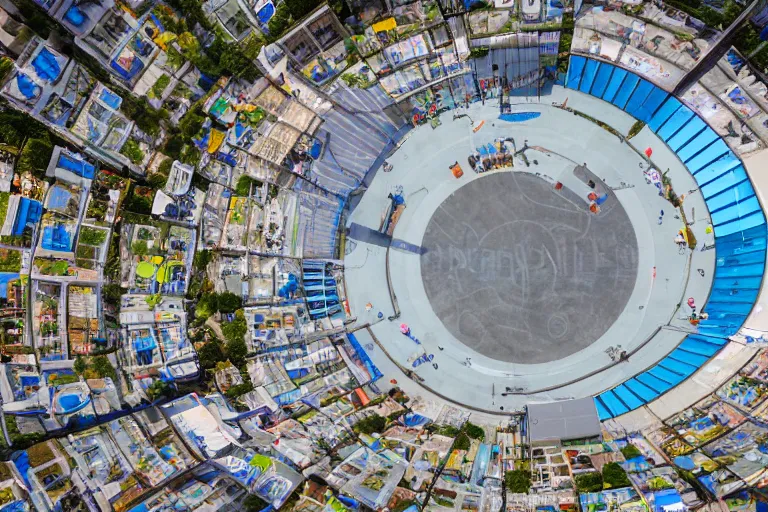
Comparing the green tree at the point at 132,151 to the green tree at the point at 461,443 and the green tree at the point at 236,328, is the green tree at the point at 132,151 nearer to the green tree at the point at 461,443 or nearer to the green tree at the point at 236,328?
the green tree at the point at 236,328

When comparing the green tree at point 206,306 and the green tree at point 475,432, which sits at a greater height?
the green tree at point 206,306

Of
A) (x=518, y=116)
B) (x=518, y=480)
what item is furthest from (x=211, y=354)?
(x=518, y=116)

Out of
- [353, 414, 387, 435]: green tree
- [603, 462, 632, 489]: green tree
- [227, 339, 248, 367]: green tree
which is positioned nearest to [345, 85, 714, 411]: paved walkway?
[353, 414, 387, 435]: green tree

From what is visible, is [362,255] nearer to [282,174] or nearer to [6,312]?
[282,174]

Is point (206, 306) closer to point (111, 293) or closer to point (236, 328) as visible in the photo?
point (236, 328)

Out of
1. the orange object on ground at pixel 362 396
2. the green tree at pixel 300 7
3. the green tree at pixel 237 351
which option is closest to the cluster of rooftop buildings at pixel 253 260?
the orange object on ground at pixel 362 396

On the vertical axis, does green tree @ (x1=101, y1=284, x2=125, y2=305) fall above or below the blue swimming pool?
→ below

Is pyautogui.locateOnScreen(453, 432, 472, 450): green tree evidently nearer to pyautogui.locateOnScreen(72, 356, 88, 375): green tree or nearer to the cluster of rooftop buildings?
the cluster of rooftop buildings
